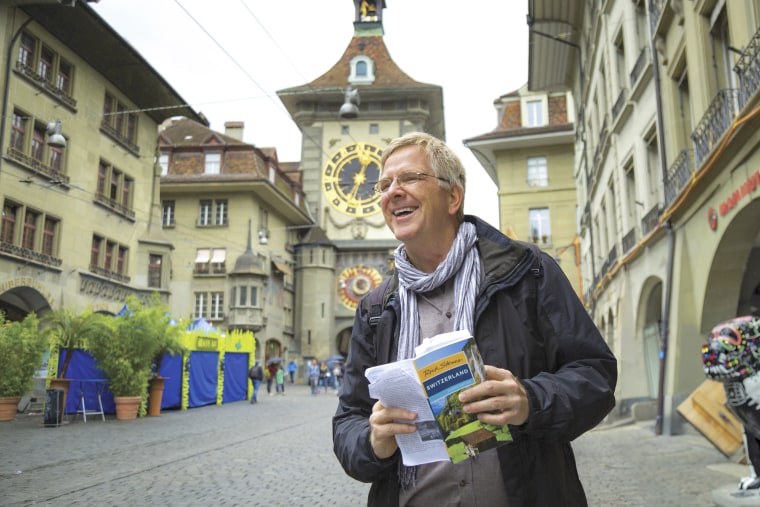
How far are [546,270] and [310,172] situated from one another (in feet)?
171

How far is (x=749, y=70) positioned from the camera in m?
8.59

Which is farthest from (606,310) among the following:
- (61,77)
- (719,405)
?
(61,77)

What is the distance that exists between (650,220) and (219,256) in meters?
34.1

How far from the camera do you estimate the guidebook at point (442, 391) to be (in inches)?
76.0

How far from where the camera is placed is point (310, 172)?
53.8m

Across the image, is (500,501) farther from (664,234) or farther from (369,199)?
(369,199)

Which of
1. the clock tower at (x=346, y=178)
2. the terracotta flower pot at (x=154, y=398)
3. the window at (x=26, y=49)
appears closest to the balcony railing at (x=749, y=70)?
the terracotta flower pot at (x=154, y=398)

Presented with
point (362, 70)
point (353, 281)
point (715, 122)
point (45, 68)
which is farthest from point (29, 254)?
point (362, 70)

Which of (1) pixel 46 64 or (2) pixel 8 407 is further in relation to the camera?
(1) pixel 46 64

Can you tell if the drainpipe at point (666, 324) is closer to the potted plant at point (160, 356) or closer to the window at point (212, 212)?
the potted plant at point (160, 356)

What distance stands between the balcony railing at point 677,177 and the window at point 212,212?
35301 mm

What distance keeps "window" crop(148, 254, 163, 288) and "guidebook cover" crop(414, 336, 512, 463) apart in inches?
1225

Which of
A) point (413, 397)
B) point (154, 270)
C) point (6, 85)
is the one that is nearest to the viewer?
point (413, 397)

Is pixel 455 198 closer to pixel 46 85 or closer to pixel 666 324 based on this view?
pixel 666 324
